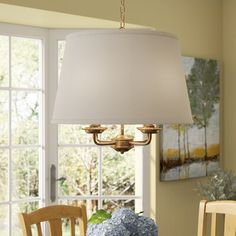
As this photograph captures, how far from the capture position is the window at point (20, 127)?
134 inches

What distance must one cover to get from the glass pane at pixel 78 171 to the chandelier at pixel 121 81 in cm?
208

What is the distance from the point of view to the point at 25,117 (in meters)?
3.51

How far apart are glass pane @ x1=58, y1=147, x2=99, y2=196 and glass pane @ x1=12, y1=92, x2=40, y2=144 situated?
240 millimetres

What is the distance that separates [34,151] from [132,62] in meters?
2.15

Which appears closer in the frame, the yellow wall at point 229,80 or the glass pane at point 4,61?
the glass pane at point 4,61

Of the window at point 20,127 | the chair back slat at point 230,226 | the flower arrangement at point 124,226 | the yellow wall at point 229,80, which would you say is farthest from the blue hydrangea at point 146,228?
the yellow wall at point 229,80

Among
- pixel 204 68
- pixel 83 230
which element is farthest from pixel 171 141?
pixel 83 230

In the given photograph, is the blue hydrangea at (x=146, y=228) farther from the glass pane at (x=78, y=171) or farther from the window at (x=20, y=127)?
the glass pane at (x=78, y=171)

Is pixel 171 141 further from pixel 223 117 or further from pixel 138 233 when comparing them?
pixel 138 233

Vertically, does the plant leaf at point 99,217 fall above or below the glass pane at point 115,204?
above

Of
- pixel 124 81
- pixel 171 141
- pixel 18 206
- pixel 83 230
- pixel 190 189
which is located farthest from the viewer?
pixel 190 189

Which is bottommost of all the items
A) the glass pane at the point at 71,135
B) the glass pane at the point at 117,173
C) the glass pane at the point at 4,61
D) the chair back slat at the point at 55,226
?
the chair back slat at the point at 55,226

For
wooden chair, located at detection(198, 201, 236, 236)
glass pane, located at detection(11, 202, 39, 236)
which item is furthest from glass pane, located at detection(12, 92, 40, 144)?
wooden chair, located at detection(198, 201, 236, 236)

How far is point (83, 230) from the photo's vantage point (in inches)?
104
